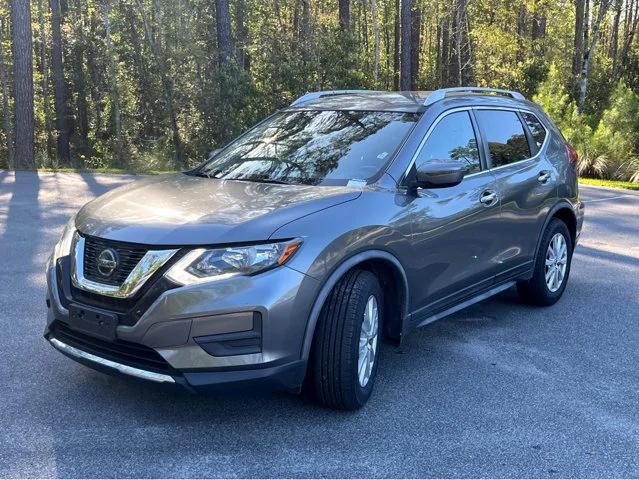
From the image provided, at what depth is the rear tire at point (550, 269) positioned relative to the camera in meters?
5.87

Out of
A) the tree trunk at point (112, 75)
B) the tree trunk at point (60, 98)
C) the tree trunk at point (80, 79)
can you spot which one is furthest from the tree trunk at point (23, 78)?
the tree trunk at point (80, 79)

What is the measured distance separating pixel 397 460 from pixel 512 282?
8.62 feet

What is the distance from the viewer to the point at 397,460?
3334 mm

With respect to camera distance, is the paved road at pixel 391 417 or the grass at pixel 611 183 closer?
the paved road at pixel 391 417

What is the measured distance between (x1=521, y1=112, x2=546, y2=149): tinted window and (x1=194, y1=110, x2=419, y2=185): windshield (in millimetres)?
1736

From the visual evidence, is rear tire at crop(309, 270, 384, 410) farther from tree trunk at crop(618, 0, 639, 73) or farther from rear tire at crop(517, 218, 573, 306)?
tree trunk at crop(618, 0, 639, 73)

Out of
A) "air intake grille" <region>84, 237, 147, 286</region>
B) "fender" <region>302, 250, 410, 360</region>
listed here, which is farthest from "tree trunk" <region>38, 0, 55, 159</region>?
"fender" <region>302, 250, 410, 360</region>

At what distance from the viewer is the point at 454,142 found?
4852 mm

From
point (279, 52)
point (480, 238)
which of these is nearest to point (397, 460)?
point (480, 238)

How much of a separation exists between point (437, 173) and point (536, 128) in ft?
7.64

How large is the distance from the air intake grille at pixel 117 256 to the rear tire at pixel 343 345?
1.02 metres

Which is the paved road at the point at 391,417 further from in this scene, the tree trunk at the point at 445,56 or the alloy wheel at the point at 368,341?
the tree trunk at the point at 445,56

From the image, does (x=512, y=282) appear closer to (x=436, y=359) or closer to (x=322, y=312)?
(x=436, y=359)

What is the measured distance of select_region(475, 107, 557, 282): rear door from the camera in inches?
204
